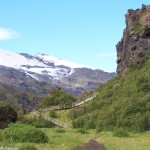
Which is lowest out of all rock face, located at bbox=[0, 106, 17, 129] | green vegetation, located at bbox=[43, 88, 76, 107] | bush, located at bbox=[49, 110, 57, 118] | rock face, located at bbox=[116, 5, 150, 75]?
rock face, located at bbox=[0, 106, 17, 129]

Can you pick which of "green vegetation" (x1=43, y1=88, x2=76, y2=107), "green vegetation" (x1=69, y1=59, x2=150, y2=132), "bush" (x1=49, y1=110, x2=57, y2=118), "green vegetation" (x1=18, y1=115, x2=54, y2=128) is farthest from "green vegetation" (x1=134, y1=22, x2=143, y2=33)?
"green vegetation" (x1=18, y1=115, x2=54, y2=128)

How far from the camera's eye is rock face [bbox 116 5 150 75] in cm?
10588

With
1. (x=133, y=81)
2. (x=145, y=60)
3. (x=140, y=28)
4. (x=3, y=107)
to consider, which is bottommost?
(x=3, y=107)

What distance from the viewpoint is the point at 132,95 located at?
78812mm

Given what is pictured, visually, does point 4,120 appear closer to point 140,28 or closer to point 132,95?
point 132,95

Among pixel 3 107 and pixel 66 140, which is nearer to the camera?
pixel 66 140

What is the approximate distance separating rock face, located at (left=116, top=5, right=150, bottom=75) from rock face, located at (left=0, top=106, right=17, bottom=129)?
45503 millimetres

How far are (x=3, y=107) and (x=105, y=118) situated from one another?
18.1 metres

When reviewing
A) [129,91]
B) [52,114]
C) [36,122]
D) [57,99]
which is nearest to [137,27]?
[57,99]

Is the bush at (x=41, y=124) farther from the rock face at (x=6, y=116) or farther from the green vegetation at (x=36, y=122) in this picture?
the rock face at (x=6, y=116)

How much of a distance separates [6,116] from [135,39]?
5525 cm

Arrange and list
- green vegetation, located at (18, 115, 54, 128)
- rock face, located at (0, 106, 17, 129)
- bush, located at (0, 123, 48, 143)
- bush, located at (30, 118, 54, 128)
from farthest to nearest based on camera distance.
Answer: green vegetation, located at (18, 115, 54, 128), bush, located at (30, 118, 54, 128), rock face, located at (0, 106, 17, 129), bush, located at (0, 123, 48, 143)

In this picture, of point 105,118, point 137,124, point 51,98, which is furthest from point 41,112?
point 137,124

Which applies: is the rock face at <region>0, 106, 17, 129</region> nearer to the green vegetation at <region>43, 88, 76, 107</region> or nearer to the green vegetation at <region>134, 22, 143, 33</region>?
the green vegetation at <region>43, 88, 76, 107</region>
